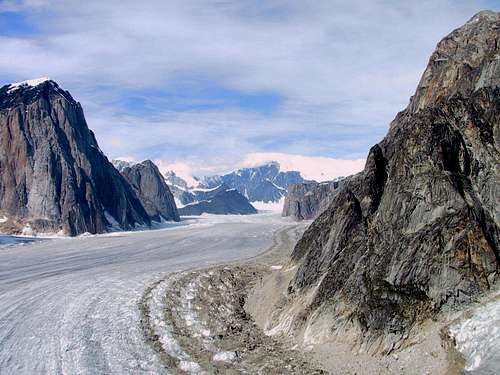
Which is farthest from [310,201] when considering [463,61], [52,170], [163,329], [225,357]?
[225,357]

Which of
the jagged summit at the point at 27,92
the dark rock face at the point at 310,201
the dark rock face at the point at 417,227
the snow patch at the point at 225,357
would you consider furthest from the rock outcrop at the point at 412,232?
the dark rock face at the point at 310,201

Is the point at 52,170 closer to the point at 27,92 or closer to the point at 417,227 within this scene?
the point at 27,92

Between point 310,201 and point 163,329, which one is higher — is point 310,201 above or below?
above

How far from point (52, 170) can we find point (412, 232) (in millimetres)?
95891

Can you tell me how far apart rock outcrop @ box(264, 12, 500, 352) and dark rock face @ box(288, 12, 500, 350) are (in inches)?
1.6

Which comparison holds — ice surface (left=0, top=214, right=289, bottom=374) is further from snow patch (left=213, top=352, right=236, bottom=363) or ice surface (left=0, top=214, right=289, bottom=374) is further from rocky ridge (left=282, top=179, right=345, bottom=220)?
rocky ridge (left=282, top=179, right=345, bottom=220)

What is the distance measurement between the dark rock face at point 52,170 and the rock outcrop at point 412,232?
8036 cm

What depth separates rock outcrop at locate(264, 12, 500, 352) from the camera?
16.5 meters

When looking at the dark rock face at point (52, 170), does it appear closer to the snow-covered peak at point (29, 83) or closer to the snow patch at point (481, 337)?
the snow-covered peak at point (29, 83)

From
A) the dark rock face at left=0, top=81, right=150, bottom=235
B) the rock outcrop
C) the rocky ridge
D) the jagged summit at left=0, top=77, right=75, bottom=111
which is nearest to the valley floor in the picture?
the rock outcrop

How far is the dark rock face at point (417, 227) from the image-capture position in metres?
16.5

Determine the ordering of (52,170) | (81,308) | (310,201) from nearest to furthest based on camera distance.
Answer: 1. (81,308)
2. (52,170)
3. (310,201)

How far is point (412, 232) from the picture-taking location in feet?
60.3

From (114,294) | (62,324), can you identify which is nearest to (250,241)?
(114,294)
